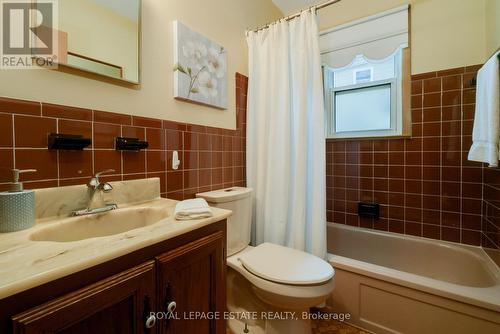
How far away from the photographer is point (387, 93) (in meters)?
2.02

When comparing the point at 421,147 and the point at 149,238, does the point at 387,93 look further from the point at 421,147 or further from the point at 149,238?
the point at 149,238

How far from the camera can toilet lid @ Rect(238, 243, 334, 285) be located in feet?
3.49

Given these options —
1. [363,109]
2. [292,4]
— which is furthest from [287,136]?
[292,4]

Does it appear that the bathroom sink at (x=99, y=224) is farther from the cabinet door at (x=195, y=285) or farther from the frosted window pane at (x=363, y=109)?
the frosted window pane at (x=363, y=109)

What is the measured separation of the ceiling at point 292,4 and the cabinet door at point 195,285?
2318mm

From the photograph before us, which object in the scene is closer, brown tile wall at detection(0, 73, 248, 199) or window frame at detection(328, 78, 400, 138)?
brown tile wall at detection(0, 73, 248, 199)

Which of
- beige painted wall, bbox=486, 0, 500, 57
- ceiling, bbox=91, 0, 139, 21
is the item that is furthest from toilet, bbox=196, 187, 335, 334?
beige painted wall, bbox=486, 0, 500, 57

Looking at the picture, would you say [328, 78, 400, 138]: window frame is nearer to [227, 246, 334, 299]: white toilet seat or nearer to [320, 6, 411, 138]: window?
[320, 6, 411, 138]: window

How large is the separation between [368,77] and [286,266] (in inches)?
75.6

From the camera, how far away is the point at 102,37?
39.2 inches

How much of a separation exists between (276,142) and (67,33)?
1.22 meters

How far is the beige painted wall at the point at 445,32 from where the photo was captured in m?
1.63

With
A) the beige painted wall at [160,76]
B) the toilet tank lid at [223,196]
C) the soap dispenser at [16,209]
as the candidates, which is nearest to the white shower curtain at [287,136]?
the beige painted wall at [160,76]

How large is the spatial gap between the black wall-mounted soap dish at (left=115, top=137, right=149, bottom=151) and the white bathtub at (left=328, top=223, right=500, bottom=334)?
1358 mm
